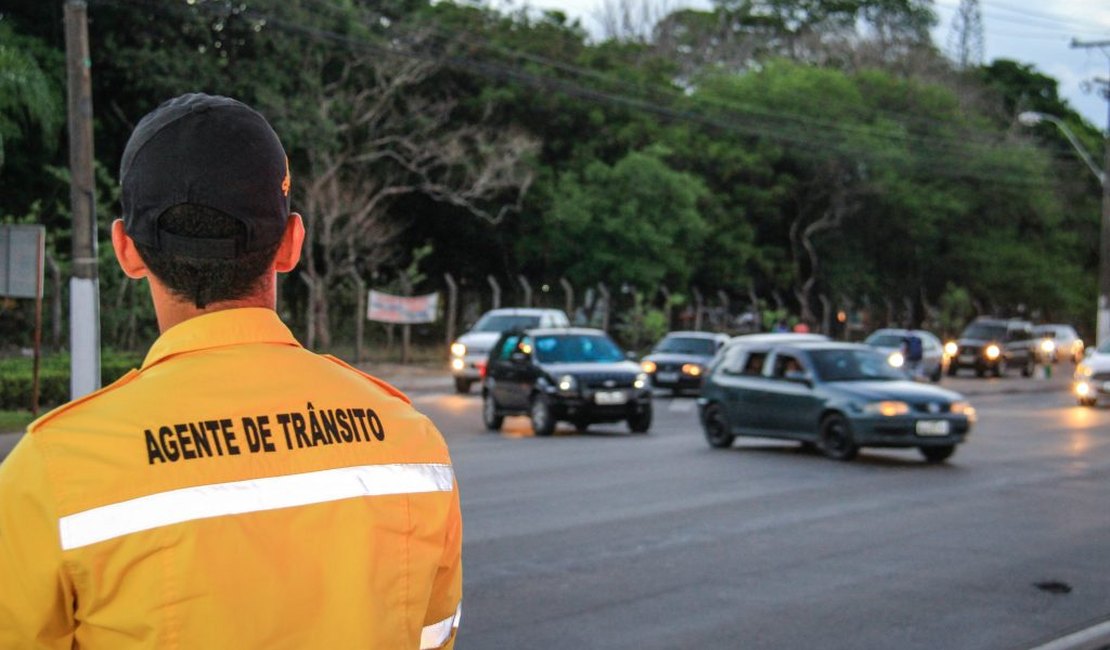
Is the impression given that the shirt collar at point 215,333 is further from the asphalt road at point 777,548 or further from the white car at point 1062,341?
the white car at point 1062,341

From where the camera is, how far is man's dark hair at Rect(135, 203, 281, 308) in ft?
7.29

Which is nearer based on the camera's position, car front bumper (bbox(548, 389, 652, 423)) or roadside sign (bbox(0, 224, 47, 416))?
roadside sign (bbox(0, 224, 47, 416))

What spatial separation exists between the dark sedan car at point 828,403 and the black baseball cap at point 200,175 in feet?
52.7

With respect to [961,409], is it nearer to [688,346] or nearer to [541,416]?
[541,416]

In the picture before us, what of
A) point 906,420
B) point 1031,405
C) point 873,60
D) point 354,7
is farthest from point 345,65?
point 873,60

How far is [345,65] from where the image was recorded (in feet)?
130

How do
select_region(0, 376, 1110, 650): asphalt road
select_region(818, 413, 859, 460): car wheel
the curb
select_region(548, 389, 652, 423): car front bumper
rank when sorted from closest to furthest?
the curb
select_region(0, 376, 1110, 650): asphalt road
select_region(818, 413, 859, 460): car wheel
select_region(548, 389, 652, 423): car front bumper

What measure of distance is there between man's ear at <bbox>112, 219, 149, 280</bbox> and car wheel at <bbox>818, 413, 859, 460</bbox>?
1613cm

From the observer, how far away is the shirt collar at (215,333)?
2168 mm

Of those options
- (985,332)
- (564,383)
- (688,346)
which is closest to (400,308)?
(688,346)

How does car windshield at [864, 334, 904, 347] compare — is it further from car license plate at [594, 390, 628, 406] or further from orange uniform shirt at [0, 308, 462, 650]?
orange uniform shirt at [0, 308, 462, 650]

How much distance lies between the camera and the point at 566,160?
4972 cm

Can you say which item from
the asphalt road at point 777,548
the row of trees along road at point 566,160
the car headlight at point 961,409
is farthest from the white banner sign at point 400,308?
the car headlight at point 961,409

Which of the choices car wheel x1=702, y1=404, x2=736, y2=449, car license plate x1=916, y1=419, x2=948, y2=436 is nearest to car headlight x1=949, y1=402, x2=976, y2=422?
car license plate x1=916, y1=419, x2=948, y2=436
